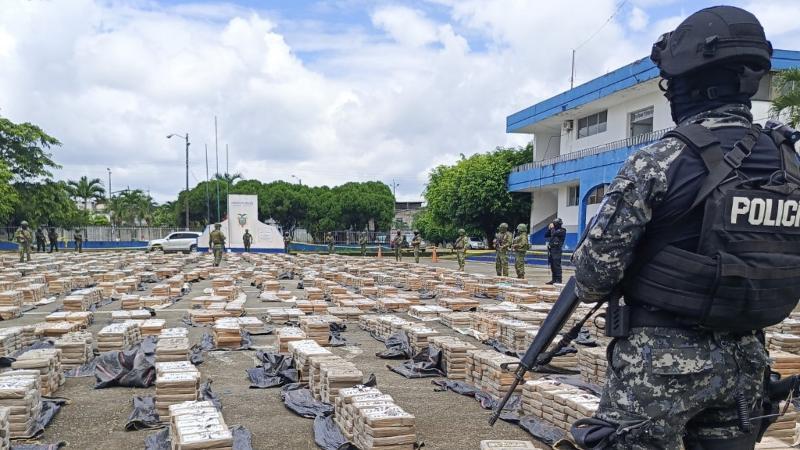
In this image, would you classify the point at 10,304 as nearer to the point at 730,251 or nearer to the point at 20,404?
the point at 20,404

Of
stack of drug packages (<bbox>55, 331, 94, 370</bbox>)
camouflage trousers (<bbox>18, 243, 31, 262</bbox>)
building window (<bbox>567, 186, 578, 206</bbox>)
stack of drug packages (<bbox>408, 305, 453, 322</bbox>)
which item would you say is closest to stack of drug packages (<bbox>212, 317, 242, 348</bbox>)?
stack of drug packages (<bbox>55, 331, 94, 370</bbox>)

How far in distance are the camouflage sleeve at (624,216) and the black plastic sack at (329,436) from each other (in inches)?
127

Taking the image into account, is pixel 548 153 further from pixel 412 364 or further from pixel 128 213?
pixel 128 213

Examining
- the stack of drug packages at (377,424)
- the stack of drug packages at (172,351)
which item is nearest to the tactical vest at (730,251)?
the stack of drug packages at (377,424)

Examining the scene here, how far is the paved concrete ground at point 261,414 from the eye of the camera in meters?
5.20

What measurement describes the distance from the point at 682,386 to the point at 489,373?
14.2ft

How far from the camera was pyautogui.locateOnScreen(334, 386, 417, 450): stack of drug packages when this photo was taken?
458 cm

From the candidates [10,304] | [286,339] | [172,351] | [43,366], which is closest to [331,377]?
[172,351]

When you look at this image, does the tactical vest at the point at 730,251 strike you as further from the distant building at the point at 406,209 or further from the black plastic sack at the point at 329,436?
the distant building at the point at 406,209

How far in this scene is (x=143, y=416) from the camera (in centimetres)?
557

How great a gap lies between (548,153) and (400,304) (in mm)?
29250

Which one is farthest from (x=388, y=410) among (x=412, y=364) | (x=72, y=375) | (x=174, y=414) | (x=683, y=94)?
(x=72, y=375)

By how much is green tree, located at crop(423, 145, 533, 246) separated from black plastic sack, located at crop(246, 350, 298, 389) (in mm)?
35339

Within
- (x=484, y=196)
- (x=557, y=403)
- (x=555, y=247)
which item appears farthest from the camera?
(x=484, y=196)
